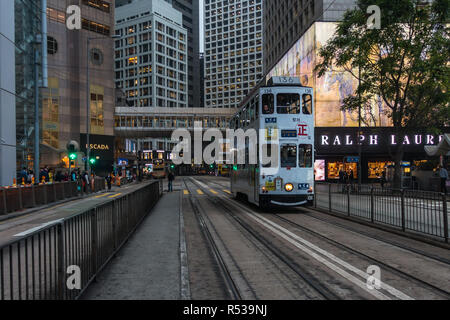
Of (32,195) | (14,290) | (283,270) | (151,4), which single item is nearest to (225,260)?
(283,270)

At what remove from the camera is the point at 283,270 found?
6.23 m

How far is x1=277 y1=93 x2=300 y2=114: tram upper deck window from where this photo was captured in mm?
13516

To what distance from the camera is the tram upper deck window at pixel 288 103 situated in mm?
13516

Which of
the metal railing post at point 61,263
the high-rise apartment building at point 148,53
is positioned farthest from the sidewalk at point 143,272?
the high-rise apartment building at point 148,53

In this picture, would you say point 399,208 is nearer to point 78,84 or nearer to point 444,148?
point 444,148

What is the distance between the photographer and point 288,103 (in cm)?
1354

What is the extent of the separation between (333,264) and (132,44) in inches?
4494

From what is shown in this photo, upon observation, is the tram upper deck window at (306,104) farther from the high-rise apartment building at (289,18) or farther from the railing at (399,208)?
the high-rise apartment building at (289,18)

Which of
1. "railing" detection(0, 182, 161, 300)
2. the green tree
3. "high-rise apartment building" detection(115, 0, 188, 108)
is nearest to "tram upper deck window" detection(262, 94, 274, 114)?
"railing" detection(0, 182, 161, 300)

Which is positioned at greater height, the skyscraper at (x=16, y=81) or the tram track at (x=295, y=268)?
the skyscraper at (x=16, y=81)

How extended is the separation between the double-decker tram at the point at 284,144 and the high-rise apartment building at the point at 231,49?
407 feet

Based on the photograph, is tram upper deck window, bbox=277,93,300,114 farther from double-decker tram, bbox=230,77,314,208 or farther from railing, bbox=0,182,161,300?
railing, bbox=0,182,161,300

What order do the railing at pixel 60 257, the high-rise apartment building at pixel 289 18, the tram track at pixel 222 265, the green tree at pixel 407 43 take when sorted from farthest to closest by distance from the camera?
the high-rise apartment building at pixel 289 18 → the green tree at pixel 407 43 → the tram track at pixel 222 265 → the railing at pixel 60 257
